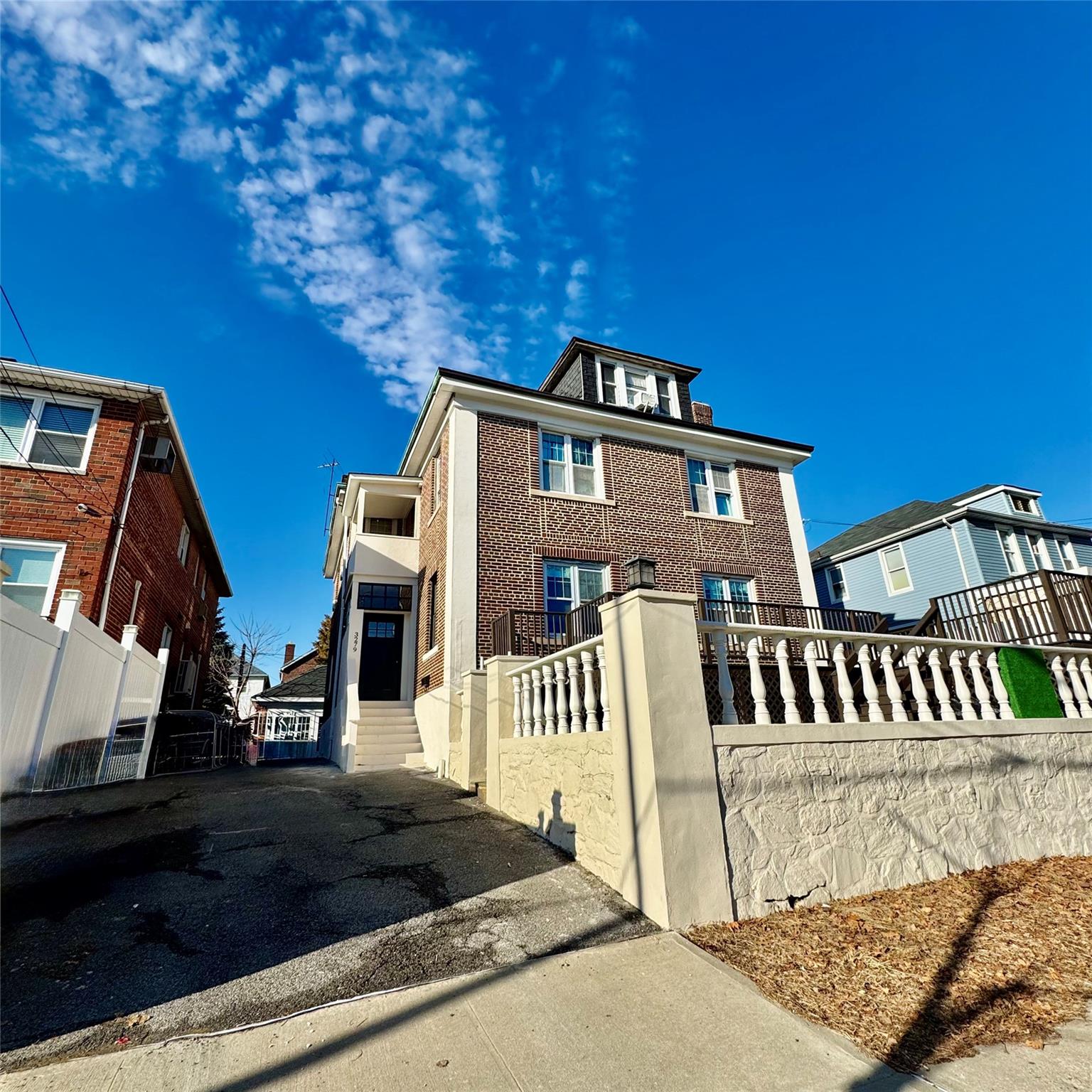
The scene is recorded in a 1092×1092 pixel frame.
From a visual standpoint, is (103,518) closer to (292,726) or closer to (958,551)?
(292,726)

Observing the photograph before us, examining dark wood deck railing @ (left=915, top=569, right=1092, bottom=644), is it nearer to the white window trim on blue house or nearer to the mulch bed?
the mulch bed

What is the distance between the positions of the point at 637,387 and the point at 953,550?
13.8 meters

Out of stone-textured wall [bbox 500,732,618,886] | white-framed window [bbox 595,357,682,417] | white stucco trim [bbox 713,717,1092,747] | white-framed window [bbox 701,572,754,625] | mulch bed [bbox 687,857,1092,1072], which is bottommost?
mulch bed [bbox 687,857,1092,1072]

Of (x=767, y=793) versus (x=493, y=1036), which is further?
(x=767, y=793)

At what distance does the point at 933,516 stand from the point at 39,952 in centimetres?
2569

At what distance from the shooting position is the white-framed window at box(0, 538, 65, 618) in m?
10.4

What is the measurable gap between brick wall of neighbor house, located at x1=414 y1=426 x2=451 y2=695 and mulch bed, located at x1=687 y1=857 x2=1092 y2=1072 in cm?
824

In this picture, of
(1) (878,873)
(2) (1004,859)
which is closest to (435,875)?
(1) (878,873)

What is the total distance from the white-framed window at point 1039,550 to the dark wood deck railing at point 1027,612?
1356cm

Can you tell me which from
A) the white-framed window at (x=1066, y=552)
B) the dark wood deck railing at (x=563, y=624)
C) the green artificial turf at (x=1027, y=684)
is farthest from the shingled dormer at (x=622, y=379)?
the white-framed window at (x=1066, y=552)

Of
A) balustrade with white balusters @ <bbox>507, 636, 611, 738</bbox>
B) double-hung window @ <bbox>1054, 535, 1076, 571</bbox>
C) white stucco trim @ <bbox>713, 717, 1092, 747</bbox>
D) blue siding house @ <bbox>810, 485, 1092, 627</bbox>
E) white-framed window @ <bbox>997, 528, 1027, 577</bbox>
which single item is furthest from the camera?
double-hung window @ <bbox>1054, 535, 1076, 571</bbox>

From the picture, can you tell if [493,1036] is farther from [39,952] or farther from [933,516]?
[933,516]

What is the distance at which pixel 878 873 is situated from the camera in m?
4.62

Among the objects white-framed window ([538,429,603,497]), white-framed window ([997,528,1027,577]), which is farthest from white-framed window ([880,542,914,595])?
white-framed window ([538,429,603,497])
